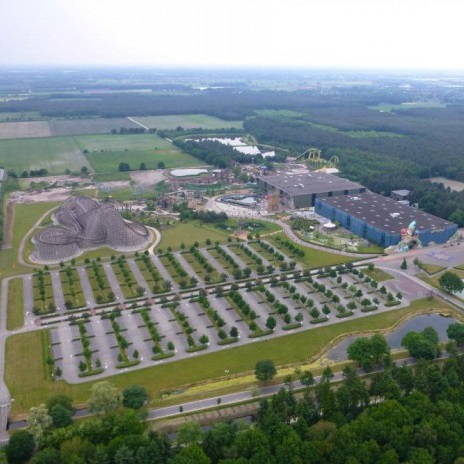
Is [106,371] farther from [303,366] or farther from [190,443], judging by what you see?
[303,366]

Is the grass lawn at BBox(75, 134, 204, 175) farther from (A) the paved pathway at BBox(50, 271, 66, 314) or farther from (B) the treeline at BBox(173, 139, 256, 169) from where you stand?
(A) the paved pathway at BBox(50, 271, 66, 314)

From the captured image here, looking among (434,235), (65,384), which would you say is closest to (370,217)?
(434,235)

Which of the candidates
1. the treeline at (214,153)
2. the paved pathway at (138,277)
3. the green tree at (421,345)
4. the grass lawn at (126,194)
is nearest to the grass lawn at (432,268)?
the green tree at (421,345)

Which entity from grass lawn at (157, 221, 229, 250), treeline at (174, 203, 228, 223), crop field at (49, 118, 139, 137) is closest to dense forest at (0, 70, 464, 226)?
crop field at (49, 118, 139, 137)

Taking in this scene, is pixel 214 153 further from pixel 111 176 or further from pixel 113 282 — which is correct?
pixel 113 282

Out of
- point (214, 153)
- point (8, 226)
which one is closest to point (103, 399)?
point (8, 226)

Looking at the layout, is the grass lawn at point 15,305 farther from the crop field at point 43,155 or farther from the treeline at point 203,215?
the crop field at point 43,155
